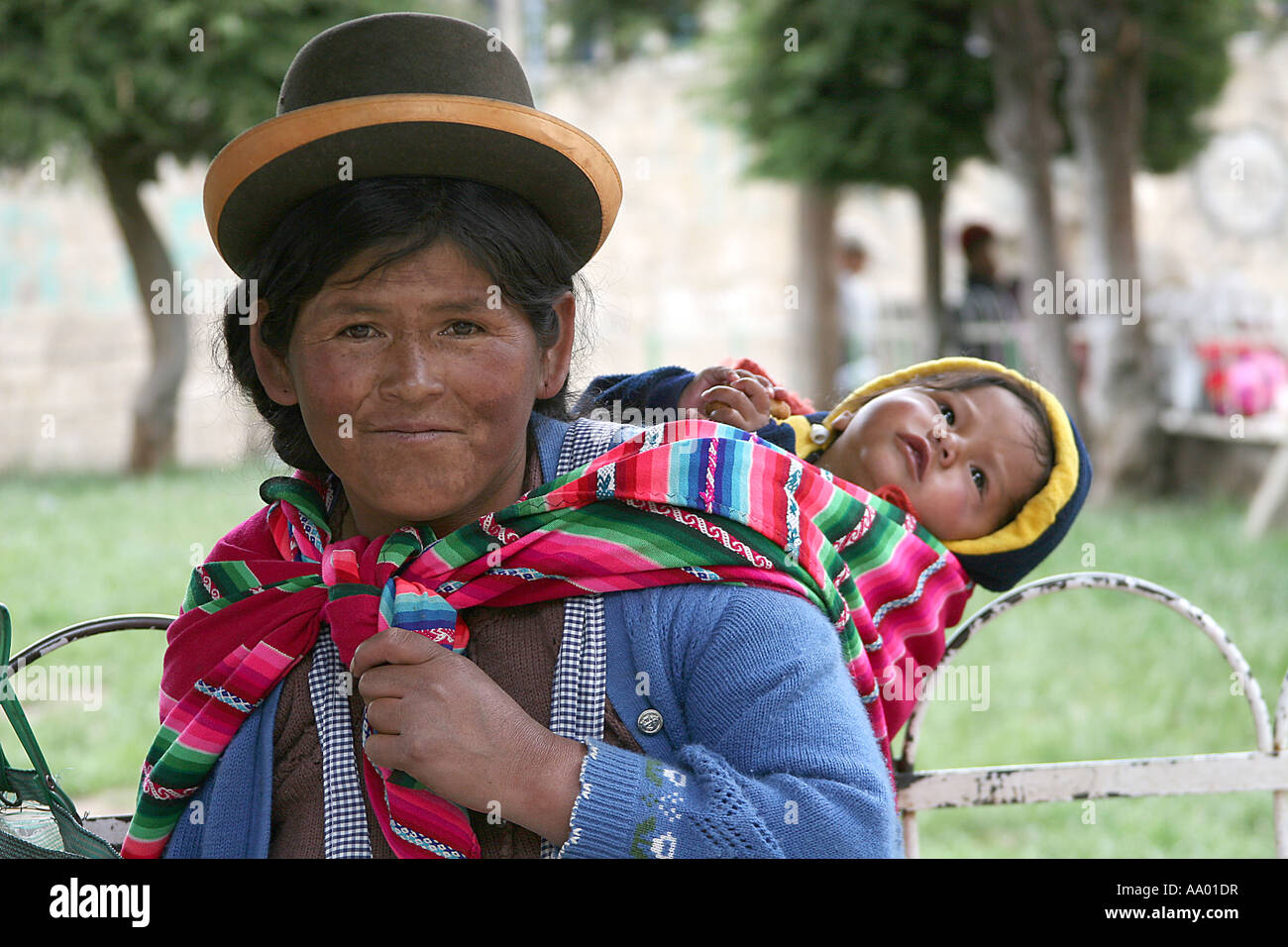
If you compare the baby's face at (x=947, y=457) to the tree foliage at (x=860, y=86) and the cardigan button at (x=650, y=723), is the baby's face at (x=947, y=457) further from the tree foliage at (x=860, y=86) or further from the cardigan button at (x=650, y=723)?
the tree foliage at (x=860, y=86)

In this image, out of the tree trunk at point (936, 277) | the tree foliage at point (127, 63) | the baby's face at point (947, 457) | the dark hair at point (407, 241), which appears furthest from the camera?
the tree trunk at point (936, 277)

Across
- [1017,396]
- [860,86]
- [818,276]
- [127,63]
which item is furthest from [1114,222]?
[127,63]

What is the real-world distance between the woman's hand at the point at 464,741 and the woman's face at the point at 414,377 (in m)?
0.21

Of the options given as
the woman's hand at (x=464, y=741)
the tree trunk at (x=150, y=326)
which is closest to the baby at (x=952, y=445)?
the woman's hand at (x=464, y=741)

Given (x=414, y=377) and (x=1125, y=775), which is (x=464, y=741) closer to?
(x=414, y=377)

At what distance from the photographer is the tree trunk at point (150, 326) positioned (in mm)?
9898

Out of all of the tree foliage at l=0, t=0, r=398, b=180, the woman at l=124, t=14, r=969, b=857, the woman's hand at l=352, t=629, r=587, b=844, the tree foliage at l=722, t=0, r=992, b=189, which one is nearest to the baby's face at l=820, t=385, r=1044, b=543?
the woman at l=124, t=14, r=969, b=857

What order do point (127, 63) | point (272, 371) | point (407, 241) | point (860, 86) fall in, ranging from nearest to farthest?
point (407, 241), point (272, 371), point (127, 63), point (860, 86)

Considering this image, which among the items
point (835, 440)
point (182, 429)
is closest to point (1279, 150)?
point (182, 429)

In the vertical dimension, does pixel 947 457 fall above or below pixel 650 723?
above

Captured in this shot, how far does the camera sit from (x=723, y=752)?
1.42 m

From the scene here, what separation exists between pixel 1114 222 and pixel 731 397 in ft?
23.0

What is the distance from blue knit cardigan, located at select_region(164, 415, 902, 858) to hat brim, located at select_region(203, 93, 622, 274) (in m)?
0.54

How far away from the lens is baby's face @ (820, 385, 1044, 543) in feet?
6.79
